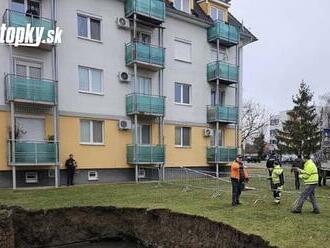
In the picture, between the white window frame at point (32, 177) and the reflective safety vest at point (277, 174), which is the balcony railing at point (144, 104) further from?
the reflective safety vest at point (277, 174)

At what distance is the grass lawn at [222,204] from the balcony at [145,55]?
775cm

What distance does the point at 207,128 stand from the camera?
28719 millimetres

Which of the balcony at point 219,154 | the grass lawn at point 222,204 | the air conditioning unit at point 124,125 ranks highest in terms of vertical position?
the air conditioning unit at point 124,125

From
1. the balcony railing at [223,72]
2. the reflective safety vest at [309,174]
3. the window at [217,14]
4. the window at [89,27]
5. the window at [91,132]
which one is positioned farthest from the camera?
the window at [217,14]

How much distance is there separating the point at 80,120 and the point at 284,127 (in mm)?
40327

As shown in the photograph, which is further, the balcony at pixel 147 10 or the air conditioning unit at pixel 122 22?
the air conditioning unit at pixel 122 22

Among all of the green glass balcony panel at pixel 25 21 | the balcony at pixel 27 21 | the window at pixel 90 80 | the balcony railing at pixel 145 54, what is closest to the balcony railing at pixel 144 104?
the window at pixel 90 80

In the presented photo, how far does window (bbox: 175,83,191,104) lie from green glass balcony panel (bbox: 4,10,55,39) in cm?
969

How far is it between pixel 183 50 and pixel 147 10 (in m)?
4.43

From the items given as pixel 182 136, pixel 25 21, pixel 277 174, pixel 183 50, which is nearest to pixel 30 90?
pixel 25 21

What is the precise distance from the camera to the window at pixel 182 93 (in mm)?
27353

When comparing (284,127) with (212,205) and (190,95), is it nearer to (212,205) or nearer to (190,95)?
(190,95)

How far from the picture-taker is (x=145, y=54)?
24359 millimetres

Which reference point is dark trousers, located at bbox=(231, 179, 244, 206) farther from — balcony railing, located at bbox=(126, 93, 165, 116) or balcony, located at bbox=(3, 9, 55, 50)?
balcony, located at bbox=(3, 9, 55, 50)
